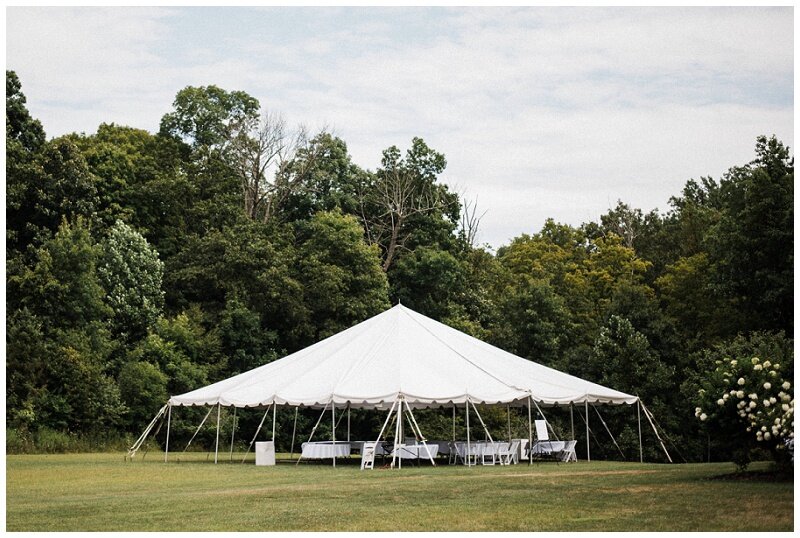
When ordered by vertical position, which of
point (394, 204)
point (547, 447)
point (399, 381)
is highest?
point (394, 204)

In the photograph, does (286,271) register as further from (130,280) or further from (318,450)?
(318,450)

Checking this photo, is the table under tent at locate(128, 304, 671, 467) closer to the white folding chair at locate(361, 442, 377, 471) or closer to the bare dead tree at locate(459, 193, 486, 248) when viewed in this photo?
the white folding chair at locate(361, 442, 377, 471)

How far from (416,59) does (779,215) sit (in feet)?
48.8

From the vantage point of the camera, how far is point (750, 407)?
1286 cm

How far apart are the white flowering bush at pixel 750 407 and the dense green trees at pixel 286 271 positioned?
7.37 meters

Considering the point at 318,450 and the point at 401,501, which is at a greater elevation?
the point at 318,450

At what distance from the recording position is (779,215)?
2566 cm

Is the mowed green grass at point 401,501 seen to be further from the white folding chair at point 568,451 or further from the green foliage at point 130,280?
the green foliage at point 130,280

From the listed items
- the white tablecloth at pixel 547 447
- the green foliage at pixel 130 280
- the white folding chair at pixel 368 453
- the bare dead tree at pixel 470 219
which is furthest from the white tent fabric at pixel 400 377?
the bare dead tree at pixel 470 219

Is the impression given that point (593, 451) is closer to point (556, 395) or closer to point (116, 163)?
point (556, 395)

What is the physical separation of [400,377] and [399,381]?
0.55 ft

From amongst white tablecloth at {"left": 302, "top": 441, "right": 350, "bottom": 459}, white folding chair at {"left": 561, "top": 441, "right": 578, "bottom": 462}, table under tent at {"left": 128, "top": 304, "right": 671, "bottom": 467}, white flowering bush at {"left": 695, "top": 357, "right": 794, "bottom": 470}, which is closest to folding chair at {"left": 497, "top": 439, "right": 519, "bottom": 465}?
table under tent at {"left": 128, "top": 304, "right": 671, "bottom": 467}

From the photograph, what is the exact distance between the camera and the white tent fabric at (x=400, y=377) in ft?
65.9

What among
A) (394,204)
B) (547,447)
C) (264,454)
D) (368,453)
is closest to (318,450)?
(264,454)
